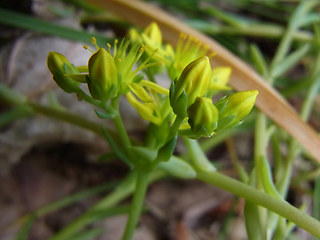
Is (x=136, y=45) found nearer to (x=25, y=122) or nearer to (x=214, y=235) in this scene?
(x=25, y=122)

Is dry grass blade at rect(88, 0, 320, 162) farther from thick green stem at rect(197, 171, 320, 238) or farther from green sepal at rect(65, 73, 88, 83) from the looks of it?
green sepal at rect(65, 73, 88, 83)

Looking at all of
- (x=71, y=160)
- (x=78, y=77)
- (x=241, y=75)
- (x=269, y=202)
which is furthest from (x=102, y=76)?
(x=71, y=160)

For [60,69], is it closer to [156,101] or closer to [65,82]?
[65,82]

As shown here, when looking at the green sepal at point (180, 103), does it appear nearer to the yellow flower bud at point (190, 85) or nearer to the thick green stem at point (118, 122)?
the yellow flower bud at point (190, 85)

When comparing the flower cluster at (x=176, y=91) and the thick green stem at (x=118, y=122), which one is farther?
the thick green stem at (x=118, y=122)

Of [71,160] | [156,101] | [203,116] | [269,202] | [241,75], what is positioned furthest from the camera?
[71,160]

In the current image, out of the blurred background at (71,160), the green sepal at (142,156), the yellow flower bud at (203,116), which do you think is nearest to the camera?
the yellow flower bud at (203,116)

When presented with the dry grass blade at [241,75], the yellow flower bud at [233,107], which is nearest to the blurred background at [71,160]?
the dry grass blade at [241,75]

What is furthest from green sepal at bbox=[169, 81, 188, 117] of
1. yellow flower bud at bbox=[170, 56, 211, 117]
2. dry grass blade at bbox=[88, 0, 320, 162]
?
dry grass blade at bbox=[88, 0, 320, 162]
